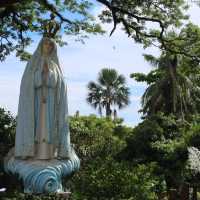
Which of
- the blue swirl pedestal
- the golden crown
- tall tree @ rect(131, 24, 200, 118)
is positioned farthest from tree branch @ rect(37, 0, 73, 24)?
tall tree @ rect(131, 24, 200, 118)

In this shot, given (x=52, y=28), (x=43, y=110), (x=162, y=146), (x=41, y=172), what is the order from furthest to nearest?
(x=162, y=146), (x=52, y=28), (x=43, y=110), (x=41, y=172)

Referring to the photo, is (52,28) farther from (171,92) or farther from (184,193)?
(171,92)

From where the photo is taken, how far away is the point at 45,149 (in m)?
13.8

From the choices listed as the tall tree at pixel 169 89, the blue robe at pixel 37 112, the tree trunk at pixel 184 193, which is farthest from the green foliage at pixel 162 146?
the blue robe at pixel 37 112

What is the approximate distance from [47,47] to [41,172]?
3.01 metres

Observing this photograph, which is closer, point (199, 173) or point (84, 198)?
point (84, 198)

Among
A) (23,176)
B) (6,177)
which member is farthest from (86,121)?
(23,176)

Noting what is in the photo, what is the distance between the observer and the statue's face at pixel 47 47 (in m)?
14.4

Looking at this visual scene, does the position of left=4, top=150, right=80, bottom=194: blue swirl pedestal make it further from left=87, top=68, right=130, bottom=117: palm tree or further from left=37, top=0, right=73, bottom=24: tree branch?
left=87, top=68, right=130, bottom=117: palm tree

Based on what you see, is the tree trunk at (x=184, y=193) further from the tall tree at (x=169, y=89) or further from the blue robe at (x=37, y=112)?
the blue robe at (x=37, y=112)

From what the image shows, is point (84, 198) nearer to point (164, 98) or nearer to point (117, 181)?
point (117, 181)

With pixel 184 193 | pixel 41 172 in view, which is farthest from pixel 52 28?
pixel 184 193

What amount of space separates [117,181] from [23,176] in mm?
2088

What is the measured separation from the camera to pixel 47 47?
47.4 feet
